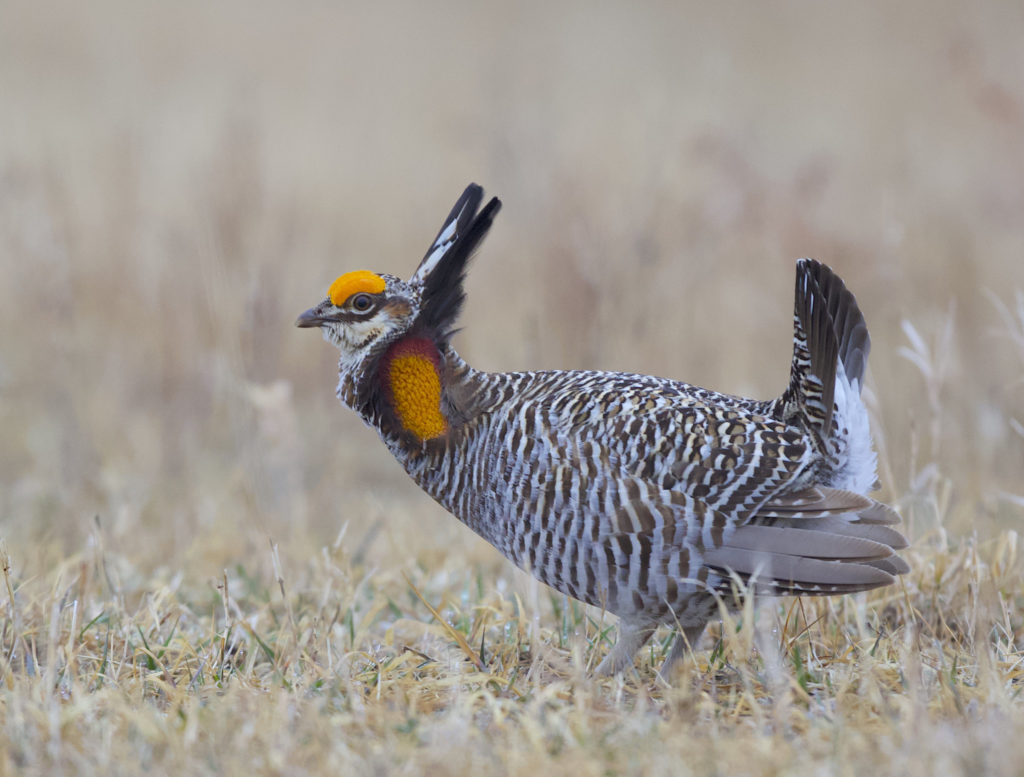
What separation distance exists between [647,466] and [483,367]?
14.9 ft

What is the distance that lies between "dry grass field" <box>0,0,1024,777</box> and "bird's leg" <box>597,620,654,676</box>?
0.11 metres

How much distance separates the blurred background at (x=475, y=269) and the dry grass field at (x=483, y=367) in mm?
35

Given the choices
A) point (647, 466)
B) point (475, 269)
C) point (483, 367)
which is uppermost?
point (475, 269)

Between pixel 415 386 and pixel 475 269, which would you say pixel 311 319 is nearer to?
pixel 415 386

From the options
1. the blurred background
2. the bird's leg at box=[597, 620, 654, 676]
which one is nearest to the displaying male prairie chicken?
the bird's leg at box=[597, 620, 654, 676]

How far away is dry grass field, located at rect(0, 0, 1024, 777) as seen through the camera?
2.54m

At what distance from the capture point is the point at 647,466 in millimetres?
3033

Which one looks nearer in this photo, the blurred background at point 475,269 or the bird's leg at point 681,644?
the bird's leg at point 681,644

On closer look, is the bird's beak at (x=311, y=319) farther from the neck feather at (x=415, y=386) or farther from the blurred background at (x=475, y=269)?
the blurred background at (x=475, y=269)

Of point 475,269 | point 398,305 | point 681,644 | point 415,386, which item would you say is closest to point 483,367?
point 475,269

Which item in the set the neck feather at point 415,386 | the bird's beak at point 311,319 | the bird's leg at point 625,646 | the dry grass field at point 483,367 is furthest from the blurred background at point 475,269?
the bird's leg at point 625,646

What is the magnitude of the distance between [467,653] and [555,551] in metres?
0.38

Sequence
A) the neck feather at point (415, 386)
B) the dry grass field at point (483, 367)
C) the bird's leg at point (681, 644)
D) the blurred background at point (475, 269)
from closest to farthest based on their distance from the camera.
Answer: the dry grass field at point (483, 367) → the bird's leg at point (681, 644) → the neck feather at point (415, 386) → the blurred background at point (475, 269)

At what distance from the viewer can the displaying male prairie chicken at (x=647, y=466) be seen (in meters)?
3.01
